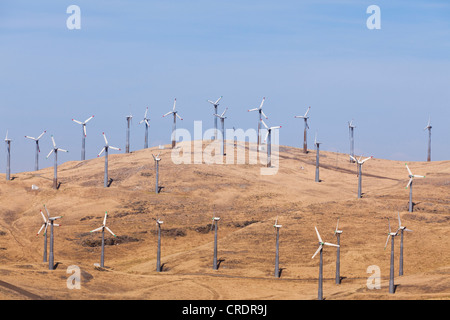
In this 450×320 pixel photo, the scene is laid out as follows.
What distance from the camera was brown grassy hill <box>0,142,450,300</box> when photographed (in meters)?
106

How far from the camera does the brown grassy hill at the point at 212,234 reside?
348 ft

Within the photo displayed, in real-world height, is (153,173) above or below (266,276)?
above

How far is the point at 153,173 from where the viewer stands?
18825cm

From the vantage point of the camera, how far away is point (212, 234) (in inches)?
6024

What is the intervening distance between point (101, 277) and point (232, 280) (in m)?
21.1

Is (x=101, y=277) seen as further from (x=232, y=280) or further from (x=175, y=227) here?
(x=175, y=227)

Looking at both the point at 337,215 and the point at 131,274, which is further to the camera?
the point at 337,215
